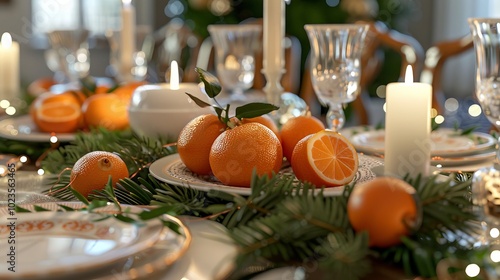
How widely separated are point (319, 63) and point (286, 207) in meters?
0.49

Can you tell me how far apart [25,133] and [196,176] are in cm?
48

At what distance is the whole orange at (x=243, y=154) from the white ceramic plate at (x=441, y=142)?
31cm

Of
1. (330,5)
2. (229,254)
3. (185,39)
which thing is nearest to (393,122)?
(229,254)

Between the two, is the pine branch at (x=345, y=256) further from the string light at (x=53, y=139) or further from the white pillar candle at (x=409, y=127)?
the string light at (x=53, y=139)

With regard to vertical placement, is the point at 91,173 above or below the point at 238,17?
above

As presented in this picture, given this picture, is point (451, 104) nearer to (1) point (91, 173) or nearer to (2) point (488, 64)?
(2) point (488, 64)

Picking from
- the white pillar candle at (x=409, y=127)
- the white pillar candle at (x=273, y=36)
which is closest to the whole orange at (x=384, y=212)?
the white pillar candle at (x=409, y=127)

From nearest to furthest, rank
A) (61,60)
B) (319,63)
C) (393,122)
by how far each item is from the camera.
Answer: (393,122)
(319,63)
(61,60)

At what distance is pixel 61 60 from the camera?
1968mm

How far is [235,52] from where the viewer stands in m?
1.47

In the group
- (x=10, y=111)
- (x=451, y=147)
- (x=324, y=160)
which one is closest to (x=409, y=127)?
(x=324, y=160)

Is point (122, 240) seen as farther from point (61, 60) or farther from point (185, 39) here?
point (185, 39)

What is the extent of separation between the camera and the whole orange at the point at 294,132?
815mm

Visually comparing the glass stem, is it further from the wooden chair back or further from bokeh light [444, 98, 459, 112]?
bokeh light [444, 98, 459, 112]
